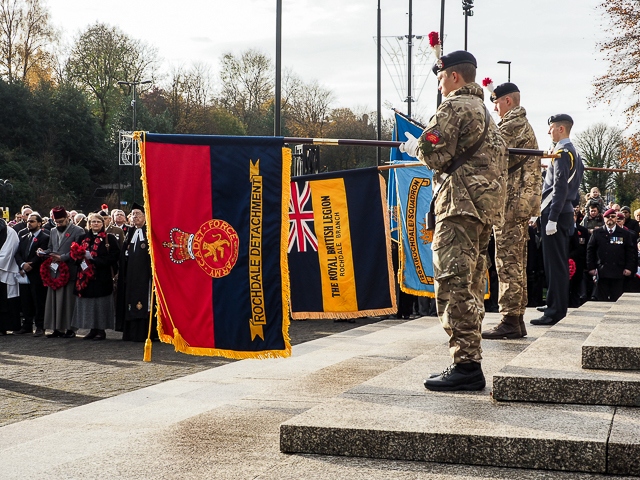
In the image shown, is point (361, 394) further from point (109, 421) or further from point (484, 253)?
point (109, 421)

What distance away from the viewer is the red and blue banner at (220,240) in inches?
243

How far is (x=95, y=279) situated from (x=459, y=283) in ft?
30.5

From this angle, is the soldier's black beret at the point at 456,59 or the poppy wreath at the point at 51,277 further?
the poppy wreath at the point at 51,277

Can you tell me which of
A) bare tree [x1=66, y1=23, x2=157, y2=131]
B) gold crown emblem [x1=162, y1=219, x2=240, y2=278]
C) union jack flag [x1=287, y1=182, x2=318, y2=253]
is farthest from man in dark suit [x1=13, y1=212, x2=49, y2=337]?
bare tree [x1=66, y1=23, x2=157, y2=131]

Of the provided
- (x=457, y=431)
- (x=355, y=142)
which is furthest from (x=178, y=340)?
(x=457, y=431)

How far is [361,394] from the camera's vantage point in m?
5.09

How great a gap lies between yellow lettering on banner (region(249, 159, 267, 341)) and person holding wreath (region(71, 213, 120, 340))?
753cm

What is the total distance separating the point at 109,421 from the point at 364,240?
13.2 feet

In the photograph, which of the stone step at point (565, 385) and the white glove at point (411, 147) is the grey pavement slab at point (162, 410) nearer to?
the stone step at point (565, 385)

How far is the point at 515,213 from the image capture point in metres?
7.59

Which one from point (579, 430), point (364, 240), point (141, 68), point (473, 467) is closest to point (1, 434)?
point (473, 467)

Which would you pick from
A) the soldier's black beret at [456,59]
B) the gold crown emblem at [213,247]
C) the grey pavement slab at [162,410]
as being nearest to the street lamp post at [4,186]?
the grey pavement slab at [162,410]

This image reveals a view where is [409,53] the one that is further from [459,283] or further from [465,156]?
[459,283]

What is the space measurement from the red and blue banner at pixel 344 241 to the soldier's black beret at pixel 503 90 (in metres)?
1.89
